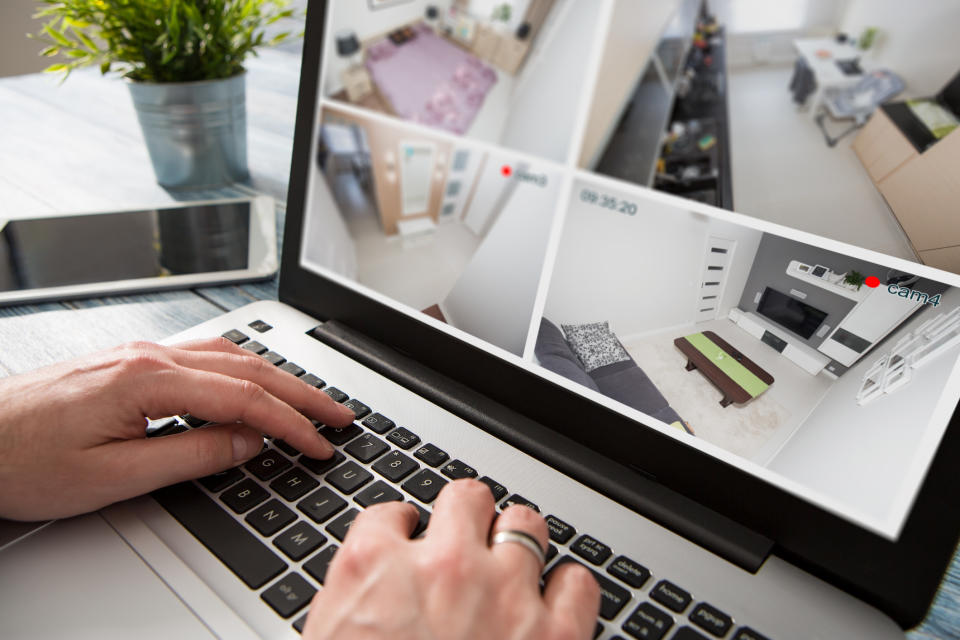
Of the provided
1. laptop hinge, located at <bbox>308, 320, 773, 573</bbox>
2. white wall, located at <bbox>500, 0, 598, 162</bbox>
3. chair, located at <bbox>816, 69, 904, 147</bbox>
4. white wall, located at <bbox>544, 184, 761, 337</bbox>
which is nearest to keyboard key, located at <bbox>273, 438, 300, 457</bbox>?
laptop hinge, located at <bbox>308, 320, 773, 573</bbox>

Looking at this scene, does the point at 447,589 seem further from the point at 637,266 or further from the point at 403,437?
the point at 637,266

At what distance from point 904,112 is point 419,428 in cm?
38

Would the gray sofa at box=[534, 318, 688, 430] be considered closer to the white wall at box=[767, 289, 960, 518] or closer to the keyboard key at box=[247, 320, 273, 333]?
the white wall at box=[767, 289, 960, 518]

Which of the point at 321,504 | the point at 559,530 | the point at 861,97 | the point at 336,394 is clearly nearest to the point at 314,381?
the point at 336,394

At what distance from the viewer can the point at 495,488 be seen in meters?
0.39

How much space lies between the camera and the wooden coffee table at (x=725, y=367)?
37 cm

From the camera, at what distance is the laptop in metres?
0.32

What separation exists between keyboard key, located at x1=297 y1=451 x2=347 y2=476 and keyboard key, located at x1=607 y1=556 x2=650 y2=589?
188 millimetres

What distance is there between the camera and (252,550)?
35cm

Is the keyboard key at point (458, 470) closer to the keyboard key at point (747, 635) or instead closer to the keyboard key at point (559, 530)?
the keyboard key at point (559, 530)

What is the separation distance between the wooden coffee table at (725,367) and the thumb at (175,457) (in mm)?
304

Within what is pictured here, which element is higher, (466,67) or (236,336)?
(466,67)

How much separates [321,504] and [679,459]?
0.23 meters

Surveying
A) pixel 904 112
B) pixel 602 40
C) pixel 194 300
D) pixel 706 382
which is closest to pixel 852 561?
pixel 706 382
